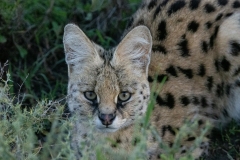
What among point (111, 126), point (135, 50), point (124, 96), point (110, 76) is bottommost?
point (111, 126)

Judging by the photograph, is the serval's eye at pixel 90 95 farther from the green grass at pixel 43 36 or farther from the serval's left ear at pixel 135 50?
the green grass at pixel 43 36

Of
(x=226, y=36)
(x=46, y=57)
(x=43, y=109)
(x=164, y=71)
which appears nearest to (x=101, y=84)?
(x=43, y=109)

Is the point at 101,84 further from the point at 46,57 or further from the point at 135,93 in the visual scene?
the point at 46,57

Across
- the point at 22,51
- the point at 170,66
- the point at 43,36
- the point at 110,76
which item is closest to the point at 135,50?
the point at 110,76

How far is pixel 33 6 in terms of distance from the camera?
5676 mm

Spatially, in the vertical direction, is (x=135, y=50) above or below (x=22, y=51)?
above

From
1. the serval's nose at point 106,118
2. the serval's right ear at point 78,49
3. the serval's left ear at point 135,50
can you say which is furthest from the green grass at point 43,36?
the serval's nose at point 106,118

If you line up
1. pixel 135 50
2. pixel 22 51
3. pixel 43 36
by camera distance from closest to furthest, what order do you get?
1. pixel 135 50
2. pixel 22 51
3. pixel 43 36

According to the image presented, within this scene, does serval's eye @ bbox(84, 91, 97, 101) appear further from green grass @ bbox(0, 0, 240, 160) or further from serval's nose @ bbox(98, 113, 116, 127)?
green grass @ bbox(0, 0, 240, 160)

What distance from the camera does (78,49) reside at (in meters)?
4.05

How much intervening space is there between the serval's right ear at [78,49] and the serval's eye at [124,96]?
262mm

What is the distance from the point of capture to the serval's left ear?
3.99 meters

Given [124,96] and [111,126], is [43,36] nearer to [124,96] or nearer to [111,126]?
[124,96]

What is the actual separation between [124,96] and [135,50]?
0.31 m
